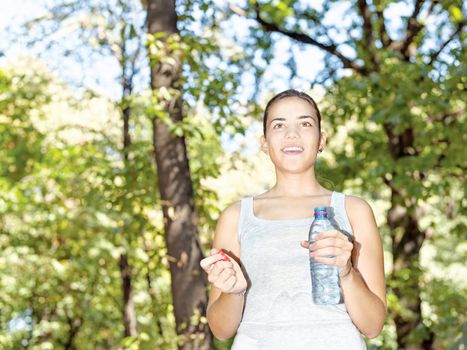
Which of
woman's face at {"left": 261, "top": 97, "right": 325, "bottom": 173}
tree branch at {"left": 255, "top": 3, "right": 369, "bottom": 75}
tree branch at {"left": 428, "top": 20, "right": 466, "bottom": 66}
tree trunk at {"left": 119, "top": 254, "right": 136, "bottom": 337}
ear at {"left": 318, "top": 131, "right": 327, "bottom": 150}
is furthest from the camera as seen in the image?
tree trunk at {"left": 119, "top": 254, "right": 136, "bottom": 337}

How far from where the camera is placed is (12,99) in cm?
1377

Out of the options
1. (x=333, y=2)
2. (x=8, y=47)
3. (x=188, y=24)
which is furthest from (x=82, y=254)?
(x=188, y=24)

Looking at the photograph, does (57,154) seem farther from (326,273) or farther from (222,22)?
(326,273)

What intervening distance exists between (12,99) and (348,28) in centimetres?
598

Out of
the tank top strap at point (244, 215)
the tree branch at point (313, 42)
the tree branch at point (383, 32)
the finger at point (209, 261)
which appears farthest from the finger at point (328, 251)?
the tree branch at point (383, 32)

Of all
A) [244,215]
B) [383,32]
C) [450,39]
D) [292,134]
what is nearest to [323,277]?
[244,215]

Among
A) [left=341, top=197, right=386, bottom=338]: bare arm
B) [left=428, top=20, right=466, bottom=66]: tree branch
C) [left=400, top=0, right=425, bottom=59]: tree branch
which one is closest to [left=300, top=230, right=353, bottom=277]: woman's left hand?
[left=341, top=197, right=386, bottom=338]: bare arm

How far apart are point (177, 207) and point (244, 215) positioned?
4.60 meters

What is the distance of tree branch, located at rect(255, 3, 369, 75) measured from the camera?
38.3 feet

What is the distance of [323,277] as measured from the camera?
2.58m

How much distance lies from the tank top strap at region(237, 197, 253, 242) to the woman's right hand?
27 centimetres

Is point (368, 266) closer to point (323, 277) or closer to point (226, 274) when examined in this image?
point (323, 277)

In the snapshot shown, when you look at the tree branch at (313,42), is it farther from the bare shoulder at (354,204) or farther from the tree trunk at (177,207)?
the bare shoulder at (354,204)

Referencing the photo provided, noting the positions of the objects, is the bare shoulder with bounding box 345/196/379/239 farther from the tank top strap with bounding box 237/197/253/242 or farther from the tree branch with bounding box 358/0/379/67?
the tree branch with bounding box 358/0/379/67
